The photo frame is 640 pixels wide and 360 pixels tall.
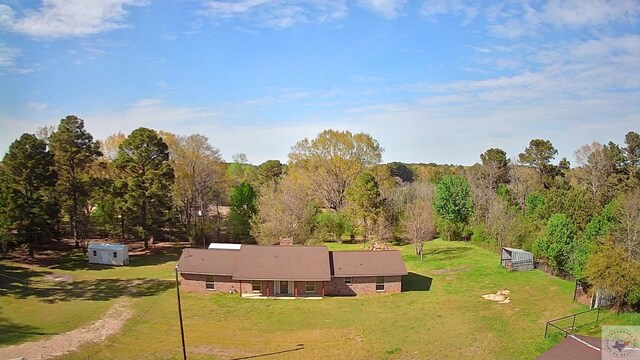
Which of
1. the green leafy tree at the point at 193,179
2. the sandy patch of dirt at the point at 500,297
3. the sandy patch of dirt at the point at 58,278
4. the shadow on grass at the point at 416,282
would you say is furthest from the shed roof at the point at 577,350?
the green leafy tree at the point at 193,179

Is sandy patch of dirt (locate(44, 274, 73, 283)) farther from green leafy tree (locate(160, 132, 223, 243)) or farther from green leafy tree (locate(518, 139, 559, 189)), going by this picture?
green leafy tree (locate(518, 139, 559, 189))

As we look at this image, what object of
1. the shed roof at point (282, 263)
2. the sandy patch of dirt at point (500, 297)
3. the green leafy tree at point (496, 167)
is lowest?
the sandy patch of dirt at point (500, 297)

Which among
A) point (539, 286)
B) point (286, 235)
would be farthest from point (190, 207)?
point (539, 286)

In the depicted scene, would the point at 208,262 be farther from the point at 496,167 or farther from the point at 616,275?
the point at 496,167

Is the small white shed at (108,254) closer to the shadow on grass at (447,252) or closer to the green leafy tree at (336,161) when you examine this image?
the green leafy tree at (336,161)

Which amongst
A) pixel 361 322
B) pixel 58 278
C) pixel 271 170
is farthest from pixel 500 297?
pixel 271 170

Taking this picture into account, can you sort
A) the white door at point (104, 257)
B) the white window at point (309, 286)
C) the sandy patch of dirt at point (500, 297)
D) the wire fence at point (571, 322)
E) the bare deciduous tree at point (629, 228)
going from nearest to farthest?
the wire fence at point (571, 322), the sandy patch of dirt at point (500, 297), the bare deciduous tree at point (629, 228), the white window at point (309, 286), the white door at point (104, 257)

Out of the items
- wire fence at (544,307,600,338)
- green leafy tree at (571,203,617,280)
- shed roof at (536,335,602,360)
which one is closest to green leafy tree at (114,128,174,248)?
wire fence at (544,307,600,338)

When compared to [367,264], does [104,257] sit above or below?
above
